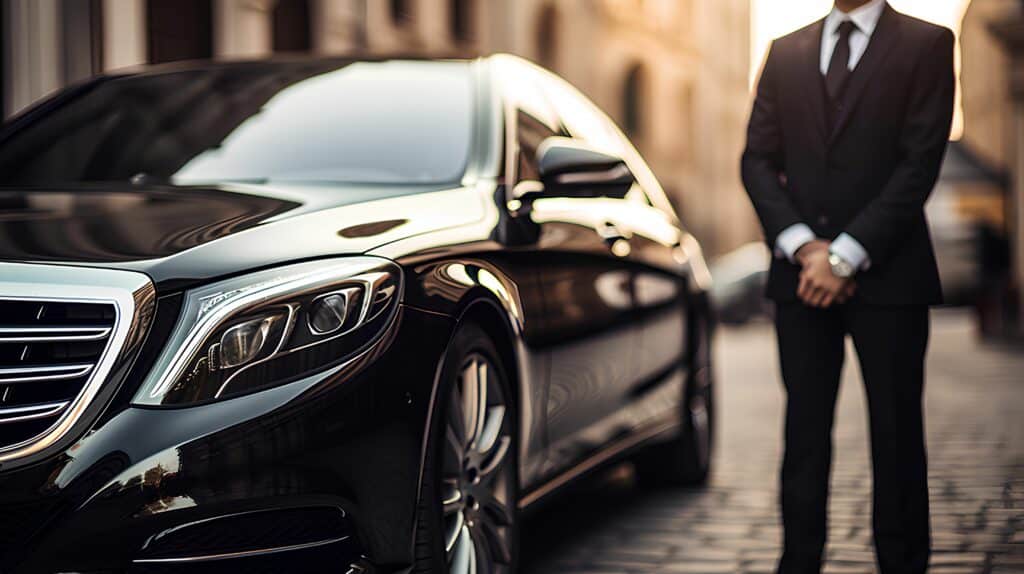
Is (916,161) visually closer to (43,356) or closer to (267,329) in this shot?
(267,329)

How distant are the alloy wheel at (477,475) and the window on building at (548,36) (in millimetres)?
28338

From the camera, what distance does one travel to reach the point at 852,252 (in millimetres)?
3900

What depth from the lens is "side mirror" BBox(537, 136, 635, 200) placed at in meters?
4.41

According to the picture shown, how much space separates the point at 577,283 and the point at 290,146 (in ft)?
3.18

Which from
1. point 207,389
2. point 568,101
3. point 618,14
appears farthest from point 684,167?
point 207,389

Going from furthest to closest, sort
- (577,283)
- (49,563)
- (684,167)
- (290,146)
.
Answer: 1. (684,167)
2. (577,283)
3. (290,146)
4. (49,563)

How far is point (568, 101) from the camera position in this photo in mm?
5602

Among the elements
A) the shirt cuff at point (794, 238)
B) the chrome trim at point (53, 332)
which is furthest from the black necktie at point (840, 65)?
the chrome trim at point (53, 332)

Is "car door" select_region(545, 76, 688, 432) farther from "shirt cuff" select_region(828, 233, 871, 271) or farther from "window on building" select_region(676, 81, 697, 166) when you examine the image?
"window on building" select_region(676, 81, 697, 166)

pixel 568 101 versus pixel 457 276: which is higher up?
pixel 568 101

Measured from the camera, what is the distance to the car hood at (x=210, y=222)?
3088mm

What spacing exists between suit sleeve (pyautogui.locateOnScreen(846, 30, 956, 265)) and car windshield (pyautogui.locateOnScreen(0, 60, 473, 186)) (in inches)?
45.2

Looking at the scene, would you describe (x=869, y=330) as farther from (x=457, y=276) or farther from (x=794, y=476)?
(x=457, y=276)

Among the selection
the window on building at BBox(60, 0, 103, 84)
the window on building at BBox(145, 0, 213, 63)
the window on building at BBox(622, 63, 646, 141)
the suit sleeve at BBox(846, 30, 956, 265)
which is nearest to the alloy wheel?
the suit sleeve at BBox(846, 30, 956, 265)
